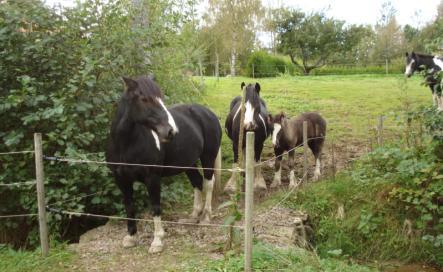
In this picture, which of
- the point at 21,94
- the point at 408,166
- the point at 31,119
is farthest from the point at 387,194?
the point at 21,94

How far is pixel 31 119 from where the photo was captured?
484cm

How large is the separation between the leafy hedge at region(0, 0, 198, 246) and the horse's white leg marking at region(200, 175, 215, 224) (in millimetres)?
990

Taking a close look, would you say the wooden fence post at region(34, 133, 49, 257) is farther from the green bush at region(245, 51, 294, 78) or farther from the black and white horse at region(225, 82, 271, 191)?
the green bush at region(245, 51, 294, 78)

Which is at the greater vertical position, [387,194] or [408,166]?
[408,166]

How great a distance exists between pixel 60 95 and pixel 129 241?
2098mm

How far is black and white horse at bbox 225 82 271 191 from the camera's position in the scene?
621 centimetres

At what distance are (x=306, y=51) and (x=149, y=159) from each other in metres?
31.2

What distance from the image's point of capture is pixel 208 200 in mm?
5609

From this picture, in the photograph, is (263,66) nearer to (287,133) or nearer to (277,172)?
(287,133)

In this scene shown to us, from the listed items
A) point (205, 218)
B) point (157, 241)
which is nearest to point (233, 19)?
point (205, 218)

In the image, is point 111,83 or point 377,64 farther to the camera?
point 377,64

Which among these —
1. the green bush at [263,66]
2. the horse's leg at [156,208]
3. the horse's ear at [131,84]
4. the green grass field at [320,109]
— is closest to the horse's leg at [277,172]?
the green grass field at [320,109]

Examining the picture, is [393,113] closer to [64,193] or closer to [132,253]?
[132,253]

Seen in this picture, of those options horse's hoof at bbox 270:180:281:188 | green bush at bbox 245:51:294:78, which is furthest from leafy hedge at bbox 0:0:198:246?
green bush at bbox 245:51:294:78
